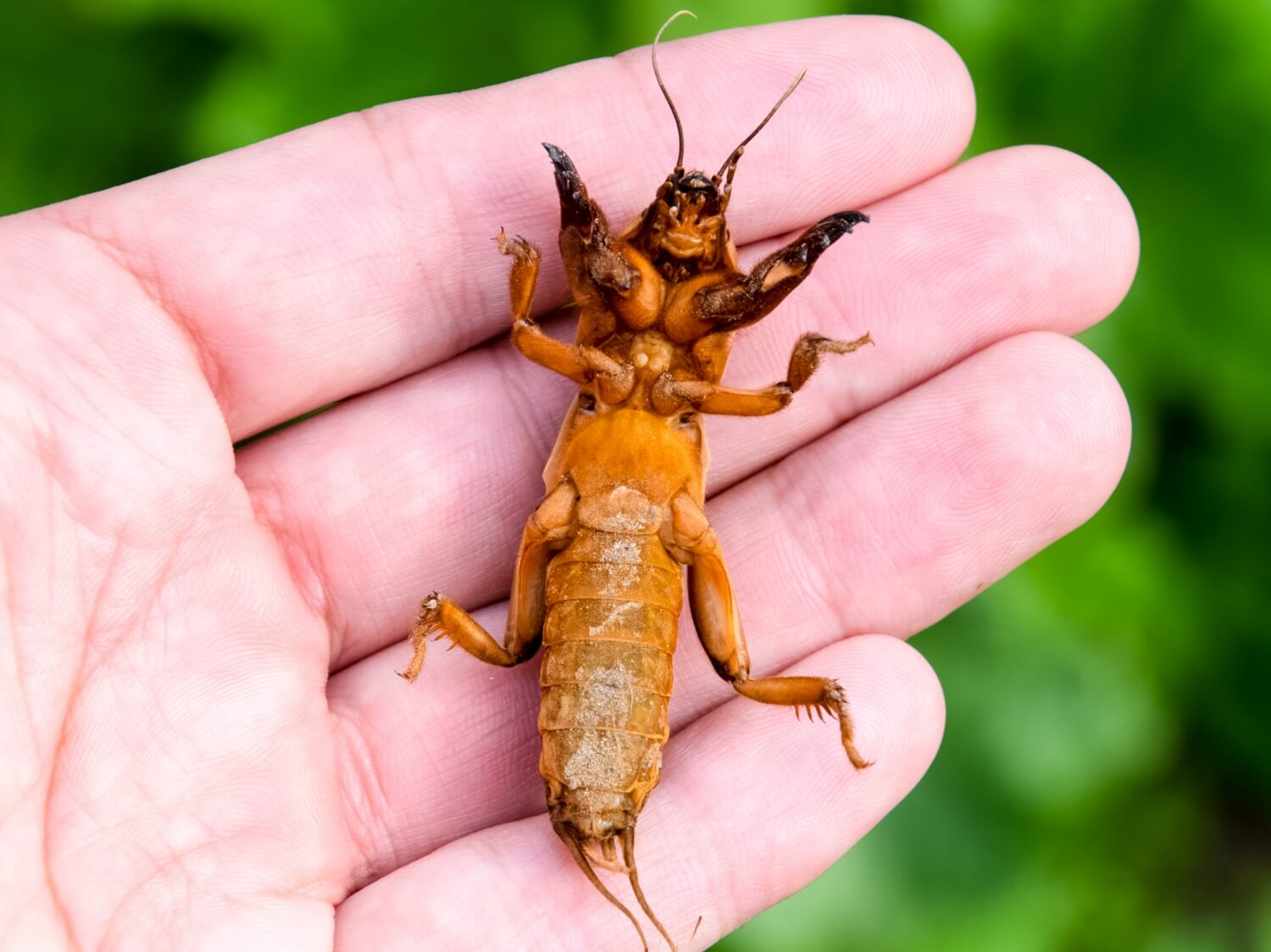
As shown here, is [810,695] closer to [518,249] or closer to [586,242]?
[586,242]

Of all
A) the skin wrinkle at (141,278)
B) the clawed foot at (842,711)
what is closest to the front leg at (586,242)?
the skin wrinkle at (141,278)

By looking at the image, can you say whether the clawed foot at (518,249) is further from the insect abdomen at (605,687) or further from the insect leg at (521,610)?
the insect abdomen at (605,687)

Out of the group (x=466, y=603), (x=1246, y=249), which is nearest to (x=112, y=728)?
(x=466, y=603)

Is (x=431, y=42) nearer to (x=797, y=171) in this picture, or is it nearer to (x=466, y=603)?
(x=797, y=171)

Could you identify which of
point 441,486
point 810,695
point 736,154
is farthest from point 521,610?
point 736,154

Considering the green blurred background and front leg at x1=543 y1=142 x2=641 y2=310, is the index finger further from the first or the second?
the green blurred background

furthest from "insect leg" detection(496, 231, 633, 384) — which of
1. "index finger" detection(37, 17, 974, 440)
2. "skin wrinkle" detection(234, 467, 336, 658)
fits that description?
"skin wrinkle" detection(234, 467, 336, 658)

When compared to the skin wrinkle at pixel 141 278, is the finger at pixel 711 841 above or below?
below
